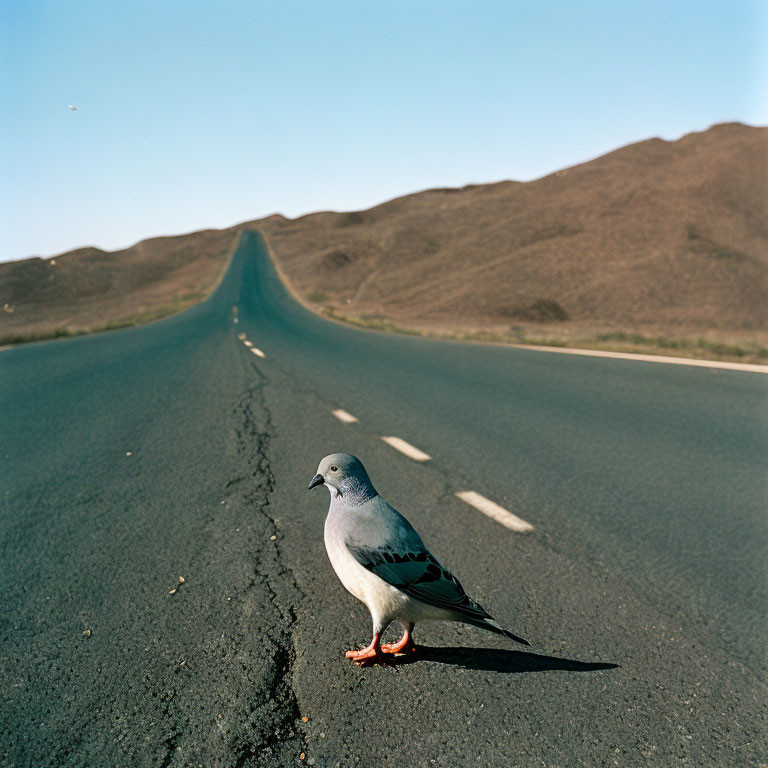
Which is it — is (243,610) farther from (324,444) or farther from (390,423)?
Answer: (390,423)

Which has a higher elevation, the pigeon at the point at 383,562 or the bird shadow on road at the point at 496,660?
the pigeon at the point at 383,562

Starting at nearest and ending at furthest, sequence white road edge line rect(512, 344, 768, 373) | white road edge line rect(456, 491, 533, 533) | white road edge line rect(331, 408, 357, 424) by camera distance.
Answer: white road edge line rect(456, 491, 533, 533) < white road edge line rect(331, 408, 357, 424) < white road edge line rect(512, 344, 768, 373)

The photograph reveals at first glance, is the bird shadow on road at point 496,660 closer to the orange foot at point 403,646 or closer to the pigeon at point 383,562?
the orange foot at point 403,646

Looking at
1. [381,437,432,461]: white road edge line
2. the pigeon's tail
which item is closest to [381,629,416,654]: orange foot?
the pigeon's tail

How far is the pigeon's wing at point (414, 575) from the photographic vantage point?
250 centimetres

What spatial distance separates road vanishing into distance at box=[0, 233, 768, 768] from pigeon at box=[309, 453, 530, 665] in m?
0.36

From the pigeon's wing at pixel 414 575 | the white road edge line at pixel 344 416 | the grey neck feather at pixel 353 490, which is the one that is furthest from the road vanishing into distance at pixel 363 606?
the grey neck feather at pixel 353 490

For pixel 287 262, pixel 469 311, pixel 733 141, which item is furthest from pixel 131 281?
pixel 733 141

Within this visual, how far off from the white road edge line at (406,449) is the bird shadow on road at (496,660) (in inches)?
126

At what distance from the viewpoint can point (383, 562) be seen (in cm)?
250

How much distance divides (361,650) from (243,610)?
30.2 inches

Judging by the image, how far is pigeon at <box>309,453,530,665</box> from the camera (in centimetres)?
250

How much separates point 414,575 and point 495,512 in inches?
90.8

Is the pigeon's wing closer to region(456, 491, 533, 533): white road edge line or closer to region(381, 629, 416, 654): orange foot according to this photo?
region(381, 629, 416, 654): orange foot
